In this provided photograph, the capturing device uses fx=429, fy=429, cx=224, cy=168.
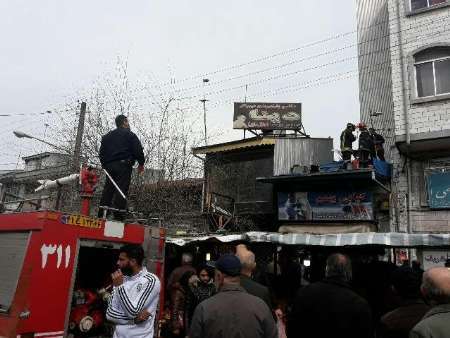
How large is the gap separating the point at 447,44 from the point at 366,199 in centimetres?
535

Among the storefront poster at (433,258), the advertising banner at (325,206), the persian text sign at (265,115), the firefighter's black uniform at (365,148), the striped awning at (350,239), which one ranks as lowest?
the storefront poster at (433,258)

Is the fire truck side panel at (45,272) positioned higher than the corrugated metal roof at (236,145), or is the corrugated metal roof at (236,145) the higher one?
the corrugated metal roof at (236,145)

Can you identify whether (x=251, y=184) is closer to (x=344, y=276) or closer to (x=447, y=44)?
(x=447, y=44)

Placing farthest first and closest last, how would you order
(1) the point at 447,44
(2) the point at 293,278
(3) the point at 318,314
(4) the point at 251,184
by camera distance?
1. (4) the point at 251,184
2. (1) the point at 447,44
3. (2) the point at 293,278
4. (3) the point at 318,314

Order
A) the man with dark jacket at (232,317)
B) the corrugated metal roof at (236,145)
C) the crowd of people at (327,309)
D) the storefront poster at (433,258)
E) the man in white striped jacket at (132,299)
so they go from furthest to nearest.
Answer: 1. the corrugated metal roof at (236,145)
2. the storefront poster at (433,258)
3. the man in white striped jacket at (132,299)
4. the man with dark jacket at (232,317)
5. the crowd of people at (327,309)

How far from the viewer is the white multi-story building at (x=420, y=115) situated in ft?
42.2

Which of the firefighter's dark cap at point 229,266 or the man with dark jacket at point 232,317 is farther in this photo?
the firefighter's dark cap at point 229,266

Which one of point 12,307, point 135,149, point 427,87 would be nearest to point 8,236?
point 12,307

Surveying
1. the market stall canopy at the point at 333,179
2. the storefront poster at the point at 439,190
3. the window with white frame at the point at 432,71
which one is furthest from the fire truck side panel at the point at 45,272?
the window with white frame at the point at 432,71

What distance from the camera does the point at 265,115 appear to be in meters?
→ 21.6

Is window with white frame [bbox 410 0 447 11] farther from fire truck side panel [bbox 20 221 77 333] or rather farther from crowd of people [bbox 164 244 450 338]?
fire truck side panel [bbox 20 221 77 333]

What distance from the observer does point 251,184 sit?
17234 millimetres

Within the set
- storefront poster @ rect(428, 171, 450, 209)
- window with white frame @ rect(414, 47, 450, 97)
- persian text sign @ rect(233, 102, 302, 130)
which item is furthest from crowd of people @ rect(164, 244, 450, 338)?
persian text sign @ rect(233, 102, 302, 130)

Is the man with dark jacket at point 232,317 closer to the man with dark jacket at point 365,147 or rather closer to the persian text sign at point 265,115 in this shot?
the man with dark jacket at point 365,147
